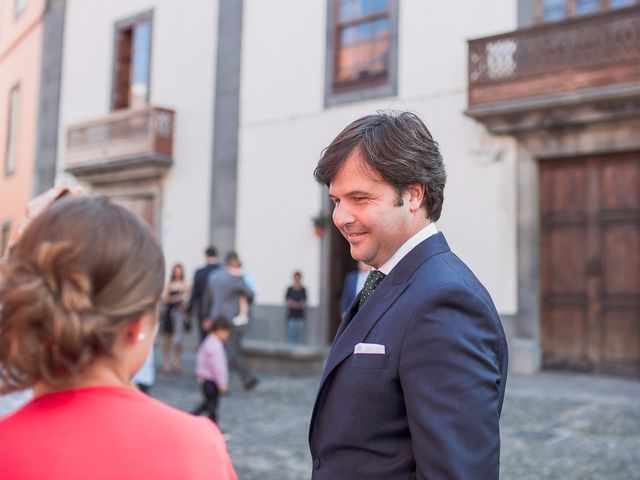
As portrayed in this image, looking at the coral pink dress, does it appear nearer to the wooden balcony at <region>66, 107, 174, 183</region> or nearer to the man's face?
the man's face

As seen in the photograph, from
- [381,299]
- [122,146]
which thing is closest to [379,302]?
[381,299]

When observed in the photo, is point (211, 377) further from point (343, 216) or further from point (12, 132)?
point (12, 132)

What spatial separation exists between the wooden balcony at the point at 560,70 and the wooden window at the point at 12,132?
15.3 m

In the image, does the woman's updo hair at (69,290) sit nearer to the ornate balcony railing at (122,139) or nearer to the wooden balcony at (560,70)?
the wooden balcony at (560,70)

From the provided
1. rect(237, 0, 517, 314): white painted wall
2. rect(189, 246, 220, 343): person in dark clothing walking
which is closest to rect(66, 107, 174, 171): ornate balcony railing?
rect(237, 0, 517, 314): white painted wall

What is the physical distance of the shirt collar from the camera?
1.80 m

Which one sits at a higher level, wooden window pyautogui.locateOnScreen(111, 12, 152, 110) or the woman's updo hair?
wooden window pyautogui.locateOnScreen(111, 12, 152, 110)

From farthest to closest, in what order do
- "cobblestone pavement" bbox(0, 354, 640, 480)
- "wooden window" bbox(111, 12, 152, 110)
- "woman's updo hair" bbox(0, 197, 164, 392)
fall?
1. "wooden window" bbox(111, 12, 152, 110)
2. "cobblestone pavement" bbox(0, 354, 640, 480)
3. "woman's updo hair" bbox(0, 197, 164, 392)

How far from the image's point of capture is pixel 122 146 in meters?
15.6

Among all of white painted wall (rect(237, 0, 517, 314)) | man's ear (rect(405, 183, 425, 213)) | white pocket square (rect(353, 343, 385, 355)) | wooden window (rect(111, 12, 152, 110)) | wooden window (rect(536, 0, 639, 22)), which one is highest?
wooden window (rect(111, 12, 152, 110))

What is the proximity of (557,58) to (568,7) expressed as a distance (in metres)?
1.30

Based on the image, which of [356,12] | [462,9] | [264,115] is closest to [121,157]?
[264,115]

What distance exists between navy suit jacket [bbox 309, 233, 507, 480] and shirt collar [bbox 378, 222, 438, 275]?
0.07 ft

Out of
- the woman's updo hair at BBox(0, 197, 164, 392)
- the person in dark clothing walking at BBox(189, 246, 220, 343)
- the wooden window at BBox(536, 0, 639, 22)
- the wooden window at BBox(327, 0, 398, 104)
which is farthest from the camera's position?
the wooden window at BBox(327, 0, 398, 104)
